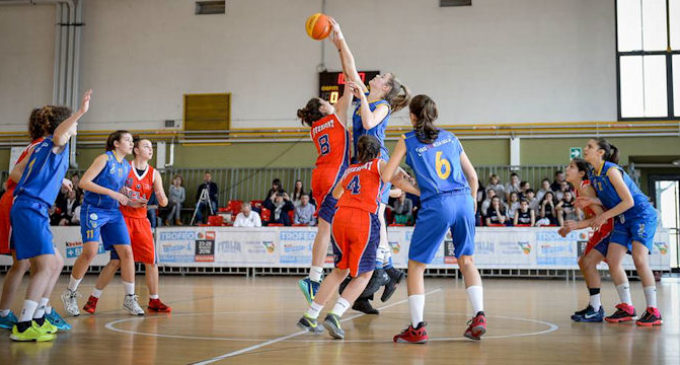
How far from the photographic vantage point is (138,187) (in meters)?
7.05

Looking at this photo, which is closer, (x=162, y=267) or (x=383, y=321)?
(x=383, y=321)

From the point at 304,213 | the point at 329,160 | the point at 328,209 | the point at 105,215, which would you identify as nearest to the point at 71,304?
the point at 105,215

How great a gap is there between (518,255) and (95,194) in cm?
1002

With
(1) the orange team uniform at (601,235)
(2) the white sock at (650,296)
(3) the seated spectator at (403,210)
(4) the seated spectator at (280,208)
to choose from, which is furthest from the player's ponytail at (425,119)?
(4) the seated spectator at (280,208)

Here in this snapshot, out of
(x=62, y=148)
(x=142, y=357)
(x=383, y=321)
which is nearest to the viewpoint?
(x=142, y=357)

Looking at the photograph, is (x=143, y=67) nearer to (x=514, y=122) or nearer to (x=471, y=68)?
(x=471, y=68)

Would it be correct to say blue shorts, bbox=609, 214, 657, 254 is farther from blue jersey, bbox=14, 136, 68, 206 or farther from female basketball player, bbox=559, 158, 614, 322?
blue jersey, bbox=14, 136, 68, 206

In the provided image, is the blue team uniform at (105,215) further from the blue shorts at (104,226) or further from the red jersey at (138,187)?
the red jersey at (138,187)

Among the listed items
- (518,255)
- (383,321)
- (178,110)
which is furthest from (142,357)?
(178,110)

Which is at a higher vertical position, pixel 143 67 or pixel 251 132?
pixel 143 67

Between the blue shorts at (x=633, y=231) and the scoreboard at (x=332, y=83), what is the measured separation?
12.7m

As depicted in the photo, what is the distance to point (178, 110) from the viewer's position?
20.2 m

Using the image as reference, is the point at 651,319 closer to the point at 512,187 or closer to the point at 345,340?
the point at 345,340

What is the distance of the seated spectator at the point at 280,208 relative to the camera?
16672 millimetres
